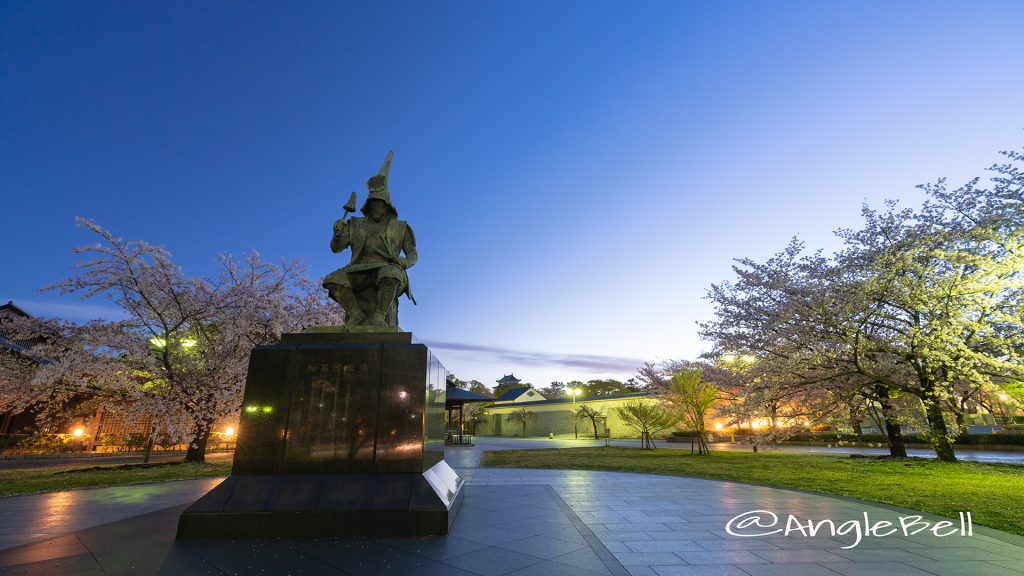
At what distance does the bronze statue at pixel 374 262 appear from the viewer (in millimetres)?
6211

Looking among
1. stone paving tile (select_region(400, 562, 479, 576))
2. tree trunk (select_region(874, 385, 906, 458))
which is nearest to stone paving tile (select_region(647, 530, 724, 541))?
stone paving tile (select_region(400, 562, 479, 576))

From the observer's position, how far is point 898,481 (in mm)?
9836

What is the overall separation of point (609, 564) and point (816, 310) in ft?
44.3

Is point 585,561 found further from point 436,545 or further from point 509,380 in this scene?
point 509,380

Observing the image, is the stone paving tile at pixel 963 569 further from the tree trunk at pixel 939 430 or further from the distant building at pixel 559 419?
the distant building at pixel 559 419

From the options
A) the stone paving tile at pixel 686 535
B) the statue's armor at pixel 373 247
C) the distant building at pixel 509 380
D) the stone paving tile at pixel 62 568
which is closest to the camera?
the stone paving tile at pixel 62 568

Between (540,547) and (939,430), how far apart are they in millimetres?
17627

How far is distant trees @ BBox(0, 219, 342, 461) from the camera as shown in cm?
1420

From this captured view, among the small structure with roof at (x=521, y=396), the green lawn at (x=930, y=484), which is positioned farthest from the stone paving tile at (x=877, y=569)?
the small structure with roof at (x=521, y=396)

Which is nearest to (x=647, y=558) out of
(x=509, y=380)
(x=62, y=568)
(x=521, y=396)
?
(x=62, y=568)

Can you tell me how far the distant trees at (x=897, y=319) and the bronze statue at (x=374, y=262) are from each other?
13.1 meters

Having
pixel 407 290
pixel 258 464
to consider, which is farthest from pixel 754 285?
pixel 258 464

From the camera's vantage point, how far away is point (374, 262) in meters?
6.35

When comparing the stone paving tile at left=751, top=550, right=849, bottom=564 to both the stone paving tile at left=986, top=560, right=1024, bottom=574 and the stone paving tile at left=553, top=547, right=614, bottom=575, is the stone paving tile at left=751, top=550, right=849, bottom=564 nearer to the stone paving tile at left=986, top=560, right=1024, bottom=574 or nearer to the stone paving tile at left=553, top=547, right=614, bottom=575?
the stone paving tile at left=986, top=560, right=1024, bottom=574
